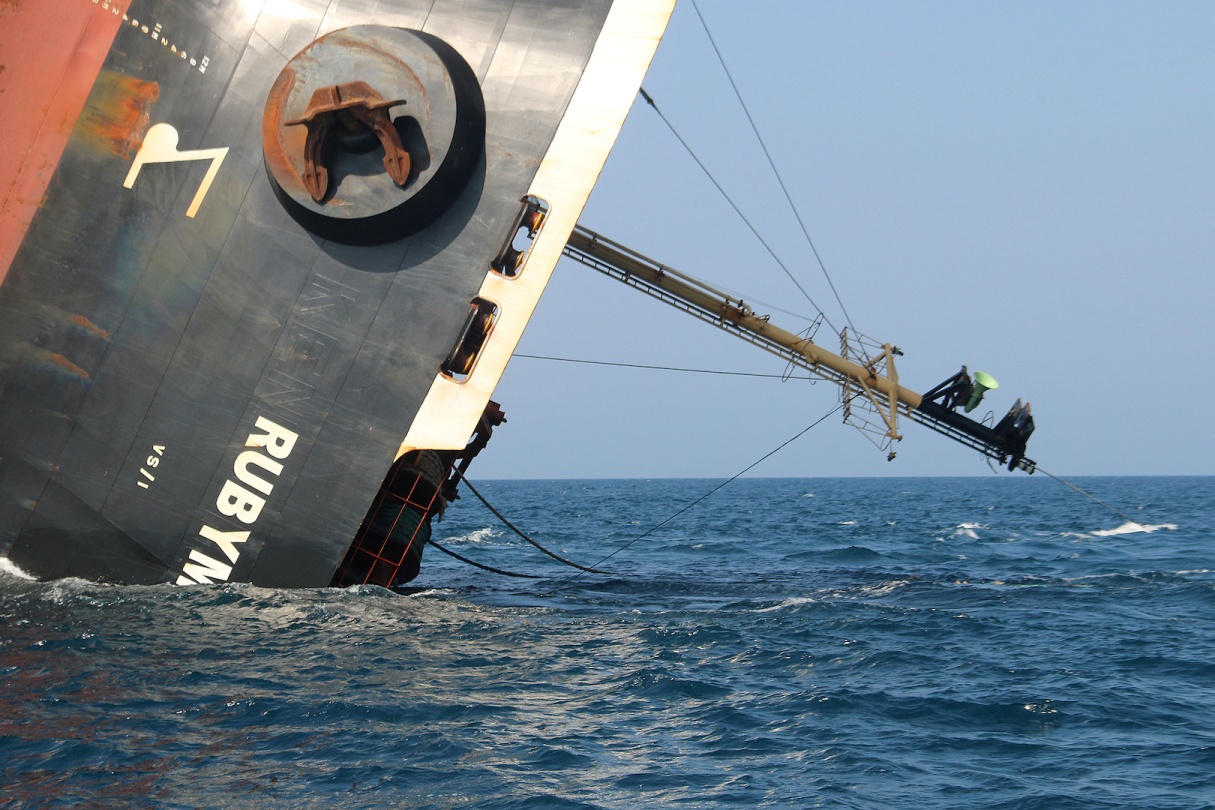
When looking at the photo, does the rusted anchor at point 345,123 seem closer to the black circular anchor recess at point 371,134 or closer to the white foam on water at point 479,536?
the black circular anchor recess at point 371,134

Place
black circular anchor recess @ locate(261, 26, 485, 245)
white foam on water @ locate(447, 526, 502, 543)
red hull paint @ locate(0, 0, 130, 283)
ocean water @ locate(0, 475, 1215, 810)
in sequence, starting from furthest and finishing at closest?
white foam on water @ locate(447, 526, 502, 543) < red hull paint @ locate(0, 0, 130, 283) < black circular anchor recess @ locate(261, 26, 485, 245) < ocean water @ locate(0, 475, 1215, 810)

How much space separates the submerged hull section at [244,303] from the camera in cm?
1462

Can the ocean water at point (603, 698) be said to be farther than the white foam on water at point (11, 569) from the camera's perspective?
No

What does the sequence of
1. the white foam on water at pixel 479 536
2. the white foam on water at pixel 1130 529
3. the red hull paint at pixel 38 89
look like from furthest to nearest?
the white foam on water at pixel 1130 529 → the white foam on water at pixel 479 536 → the red hull paint at pixel 38 89

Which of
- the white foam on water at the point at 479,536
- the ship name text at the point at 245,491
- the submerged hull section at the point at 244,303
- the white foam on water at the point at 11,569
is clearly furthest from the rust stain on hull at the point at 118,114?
the white foam on water at the point at 479,536

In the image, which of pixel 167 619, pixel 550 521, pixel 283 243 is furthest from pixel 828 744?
pixel 550 521

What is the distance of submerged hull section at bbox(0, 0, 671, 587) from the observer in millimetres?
14617

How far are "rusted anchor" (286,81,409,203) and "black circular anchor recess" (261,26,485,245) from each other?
14 mm

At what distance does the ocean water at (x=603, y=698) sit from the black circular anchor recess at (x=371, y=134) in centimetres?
522

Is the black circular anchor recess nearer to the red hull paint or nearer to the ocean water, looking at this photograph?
the red hull paint

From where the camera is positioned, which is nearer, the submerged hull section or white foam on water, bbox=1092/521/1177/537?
the submerged hull section

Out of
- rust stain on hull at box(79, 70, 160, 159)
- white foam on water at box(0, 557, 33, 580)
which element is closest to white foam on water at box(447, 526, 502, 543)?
white foam on water at box(0, 557, 33, 580)

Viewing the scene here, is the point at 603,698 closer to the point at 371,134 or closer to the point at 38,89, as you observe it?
the point at 371,134

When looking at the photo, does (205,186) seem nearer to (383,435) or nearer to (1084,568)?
(383,435)
